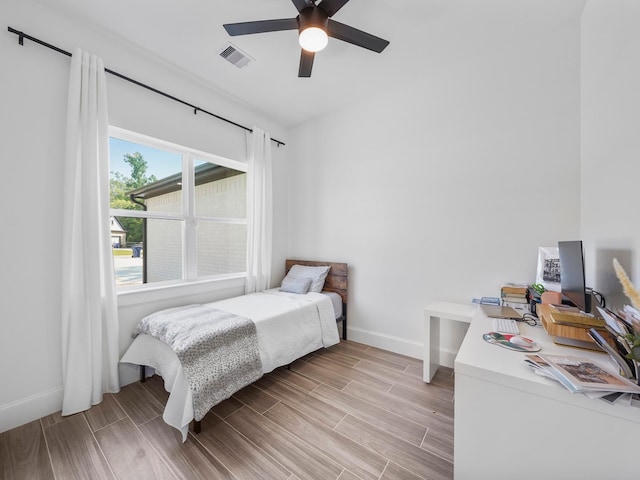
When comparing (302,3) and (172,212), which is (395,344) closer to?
(172,212)

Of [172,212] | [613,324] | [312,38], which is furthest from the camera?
[172,212]

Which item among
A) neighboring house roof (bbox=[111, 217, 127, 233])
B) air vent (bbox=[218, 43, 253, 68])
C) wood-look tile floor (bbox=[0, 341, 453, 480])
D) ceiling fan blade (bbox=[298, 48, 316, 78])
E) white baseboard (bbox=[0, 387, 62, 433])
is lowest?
wood-look tile floor (bbox=[0, 341, 453, 480])

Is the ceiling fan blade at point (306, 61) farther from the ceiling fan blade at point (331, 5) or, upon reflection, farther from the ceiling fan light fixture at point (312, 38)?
the ceiling fan blade at point (331, 5)

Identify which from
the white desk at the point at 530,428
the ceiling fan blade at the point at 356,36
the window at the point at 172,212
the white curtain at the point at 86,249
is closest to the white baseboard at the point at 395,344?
the white desk at the point at 530,428

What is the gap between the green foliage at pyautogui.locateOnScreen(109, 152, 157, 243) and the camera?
219 centimetres

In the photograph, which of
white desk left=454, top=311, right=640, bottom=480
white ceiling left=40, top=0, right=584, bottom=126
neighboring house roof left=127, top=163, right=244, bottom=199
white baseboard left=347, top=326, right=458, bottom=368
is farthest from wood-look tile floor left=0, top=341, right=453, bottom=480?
white ceiling left=40, top=0, right=584, bottom=126

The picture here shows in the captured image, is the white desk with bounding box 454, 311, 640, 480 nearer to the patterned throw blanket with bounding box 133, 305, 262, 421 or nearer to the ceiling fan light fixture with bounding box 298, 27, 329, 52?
the patterned throw blanket with bounding box 133, 305, 262, 421

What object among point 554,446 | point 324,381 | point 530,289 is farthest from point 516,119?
point 324,381

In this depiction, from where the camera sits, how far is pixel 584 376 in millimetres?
905

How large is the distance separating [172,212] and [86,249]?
837 mm

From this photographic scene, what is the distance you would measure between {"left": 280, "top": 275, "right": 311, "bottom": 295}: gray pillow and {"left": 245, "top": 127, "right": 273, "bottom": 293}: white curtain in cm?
33

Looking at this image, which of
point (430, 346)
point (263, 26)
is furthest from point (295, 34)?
point (430, 346)

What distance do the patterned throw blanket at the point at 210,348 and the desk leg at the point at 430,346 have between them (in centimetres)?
139

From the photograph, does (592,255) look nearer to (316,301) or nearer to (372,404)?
(372,404)
